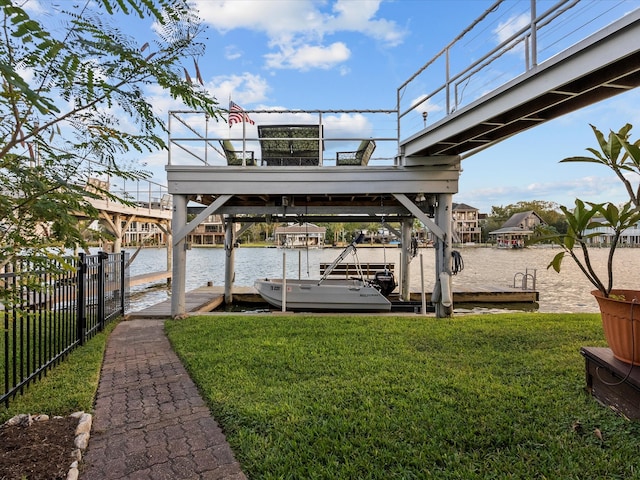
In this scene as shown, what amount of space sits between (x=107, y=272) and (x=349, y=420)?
17.9 feet

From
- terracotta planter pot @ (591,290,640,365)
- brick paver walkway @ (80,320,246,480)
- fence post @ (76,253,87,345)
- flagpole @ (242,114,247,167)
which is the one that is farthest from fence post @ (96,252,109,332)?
terracotta planter pot @ (591,290,640,365)

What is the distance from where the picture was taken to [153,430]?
286 centimetres

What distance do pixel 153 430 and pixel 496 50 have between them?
5781 mm

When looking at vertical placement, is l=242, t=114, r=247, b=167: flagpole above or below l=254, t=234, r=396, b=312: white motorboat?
above

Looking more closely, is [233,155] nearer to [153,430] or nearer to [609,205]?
[153,430]

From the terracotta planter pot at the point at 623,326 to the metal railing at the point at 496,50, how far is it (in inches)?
99.5

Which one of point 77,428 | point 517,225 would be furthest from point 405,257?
point 517,225

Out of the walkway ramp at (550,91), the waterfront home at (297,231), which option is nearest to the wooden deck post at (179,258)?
the walkway ramp at (550,91)

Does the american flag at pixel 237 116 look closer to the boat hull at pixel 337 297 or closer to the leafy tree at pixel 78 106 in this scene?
the boat hull at pixel 337 297

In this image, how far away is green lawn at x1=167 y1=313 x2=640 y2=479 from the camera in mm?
2334

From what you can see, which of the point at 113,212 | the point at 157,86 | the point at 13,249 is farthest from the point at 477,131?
the point at 113,212

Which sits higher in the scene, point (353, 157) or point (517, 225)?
point (517, 225)

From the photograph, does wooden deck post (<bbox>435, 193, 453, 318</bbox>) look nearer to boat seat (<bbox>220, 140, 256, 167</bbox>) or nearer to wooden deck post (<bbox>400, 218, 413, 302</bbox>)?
wooden deck post (<bbox>400, 218, 413, 302</bbox>)

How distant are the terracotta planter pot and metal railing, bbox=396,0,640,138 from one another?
2.53 m
